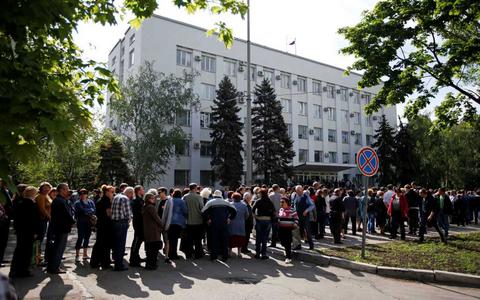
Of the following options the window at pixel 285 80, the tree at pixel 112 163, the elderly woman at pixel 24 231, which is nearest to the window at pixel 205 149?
the tree at pixel 112 163

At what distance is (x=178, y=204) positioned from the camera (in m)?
10.1

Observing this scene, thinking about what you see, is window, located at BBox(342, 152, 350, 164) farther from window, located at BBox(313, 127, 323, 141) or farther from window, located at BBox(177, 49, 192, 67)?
window, located at BBox(177, 49, 192, 67)

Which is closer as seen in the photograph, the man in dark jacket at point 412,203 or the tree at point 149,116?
the man in dark jacket at point 412,203

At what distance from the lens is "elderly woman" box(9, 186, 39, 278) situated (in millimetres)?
7789

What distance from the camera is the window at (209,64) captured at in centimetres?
4186

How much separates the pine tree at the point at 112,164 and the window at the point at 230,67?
1619cm

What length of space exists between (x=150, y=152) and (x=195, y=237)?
2244cm

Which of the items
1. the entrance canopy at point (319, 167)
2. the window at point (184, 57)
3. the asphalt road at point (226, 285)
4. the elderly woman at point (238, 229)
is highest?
the window at point (184, 57)

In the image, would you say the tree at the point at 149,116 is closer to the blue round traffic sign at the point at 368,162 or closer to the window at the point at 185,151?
the window at the point at 185,151

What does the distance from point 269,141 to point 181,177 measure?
974cm

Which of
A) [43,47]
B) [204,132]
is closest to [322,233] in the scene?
[43,47]

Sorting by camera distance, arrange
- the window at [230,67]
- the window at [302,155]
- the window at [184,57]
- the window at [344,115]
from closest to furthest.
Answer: the window at [184,57]
the window at [230,67]
the window at [302,155]
the window at [344,115]

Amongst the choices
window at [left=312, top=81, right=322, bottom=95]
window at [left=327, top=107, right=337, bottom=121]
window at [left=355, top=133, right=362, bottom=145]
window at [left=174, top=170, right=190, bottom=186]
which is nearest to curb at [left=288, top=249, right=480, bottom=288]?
window at [left=174, top=170, right=190, bottom=186]

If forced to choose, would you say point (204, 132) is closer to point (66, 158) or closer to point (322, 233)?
point (66, 158)
